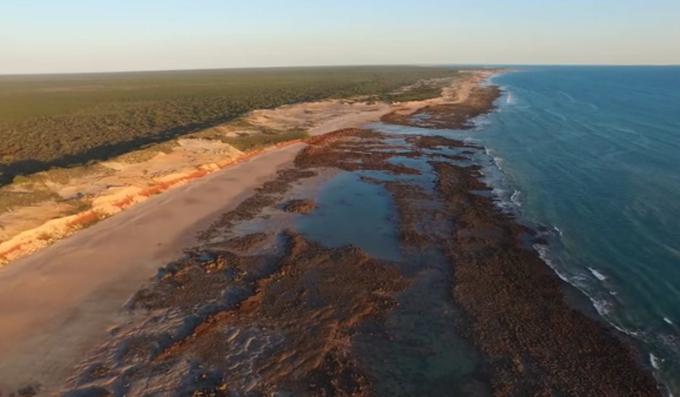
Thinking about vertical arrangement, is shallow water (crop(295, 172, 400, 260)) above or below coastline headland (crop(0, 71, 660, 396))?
below

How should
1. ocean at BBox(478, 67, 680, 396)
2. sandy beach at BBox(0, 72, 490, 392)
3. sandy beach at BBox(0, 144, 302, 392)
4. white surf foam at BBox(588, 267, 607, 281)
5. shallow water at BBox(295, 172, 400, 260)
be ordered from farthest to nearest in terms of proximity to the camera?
1. shallow water at BBox(295, 172, 400, 260)
2. white surf foam at BBox(588, 267, 607, 281)
3. ocean at BBox(478, 67, 680, 396)
4. sandy beach at BBox(0, 72, 490, 392)
5. sandy beach at BBox(0, 144, 302, 392)

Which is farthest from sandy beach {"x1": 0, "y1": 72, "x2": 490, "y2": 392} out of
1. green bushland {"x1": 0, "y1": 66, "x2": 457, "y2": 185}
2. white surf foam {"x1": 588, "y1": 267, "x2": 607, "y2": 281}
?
white surf foam {"x1": 588, "y1": 267, "x2": 607, "y2": 281}

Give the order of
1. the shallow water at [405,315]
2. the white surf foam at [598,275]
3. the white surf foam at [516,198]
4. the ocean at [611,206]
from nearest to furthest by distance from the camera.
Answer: the shallow water at [405,315]
the ocean at [611,206]
the white surf foam at [598,275]
the white surf foam at [516,198]

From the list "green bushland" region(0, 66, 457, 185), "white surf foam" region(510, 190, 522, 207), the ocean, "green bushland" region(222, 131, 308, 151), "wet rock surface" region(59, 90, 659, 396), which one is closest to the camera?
"wet rock surface" region(59, 90, 659, 396)

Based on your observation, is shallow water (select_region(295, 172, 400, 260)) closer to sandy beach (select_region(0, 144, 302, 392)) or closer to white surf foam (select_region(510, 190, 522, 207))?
sandy beach (select_region(0, 144, 302, 392))

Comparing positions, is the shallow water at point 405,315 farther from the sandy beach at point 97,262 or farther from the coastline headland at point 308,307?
the sandy beach at point 97,262

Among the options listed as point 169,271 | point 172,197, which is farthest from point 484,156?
point 169,271

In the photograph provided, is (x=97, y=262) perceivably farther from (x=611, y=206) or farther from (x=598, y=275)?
(x=611, y=206)

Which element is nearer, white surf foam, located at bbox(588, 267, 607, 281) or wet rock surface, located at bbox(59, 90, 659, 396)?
wet rock surface, located at bbox(59, 90, 659, 396)

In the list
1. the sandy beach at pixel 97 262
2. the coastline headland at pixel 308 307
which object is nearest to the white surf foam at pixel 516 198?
the coastline headland at pixel 308 307

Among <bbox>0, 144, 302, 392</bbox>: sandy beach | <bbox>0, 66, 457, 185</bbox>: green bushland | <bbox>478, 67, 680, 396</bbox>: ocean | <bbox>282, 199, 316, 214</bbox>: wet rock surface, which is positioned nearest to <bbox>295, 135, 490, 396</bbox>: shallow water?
<bbox>282, 199, 316, 214</bbox>: wet rock surface
